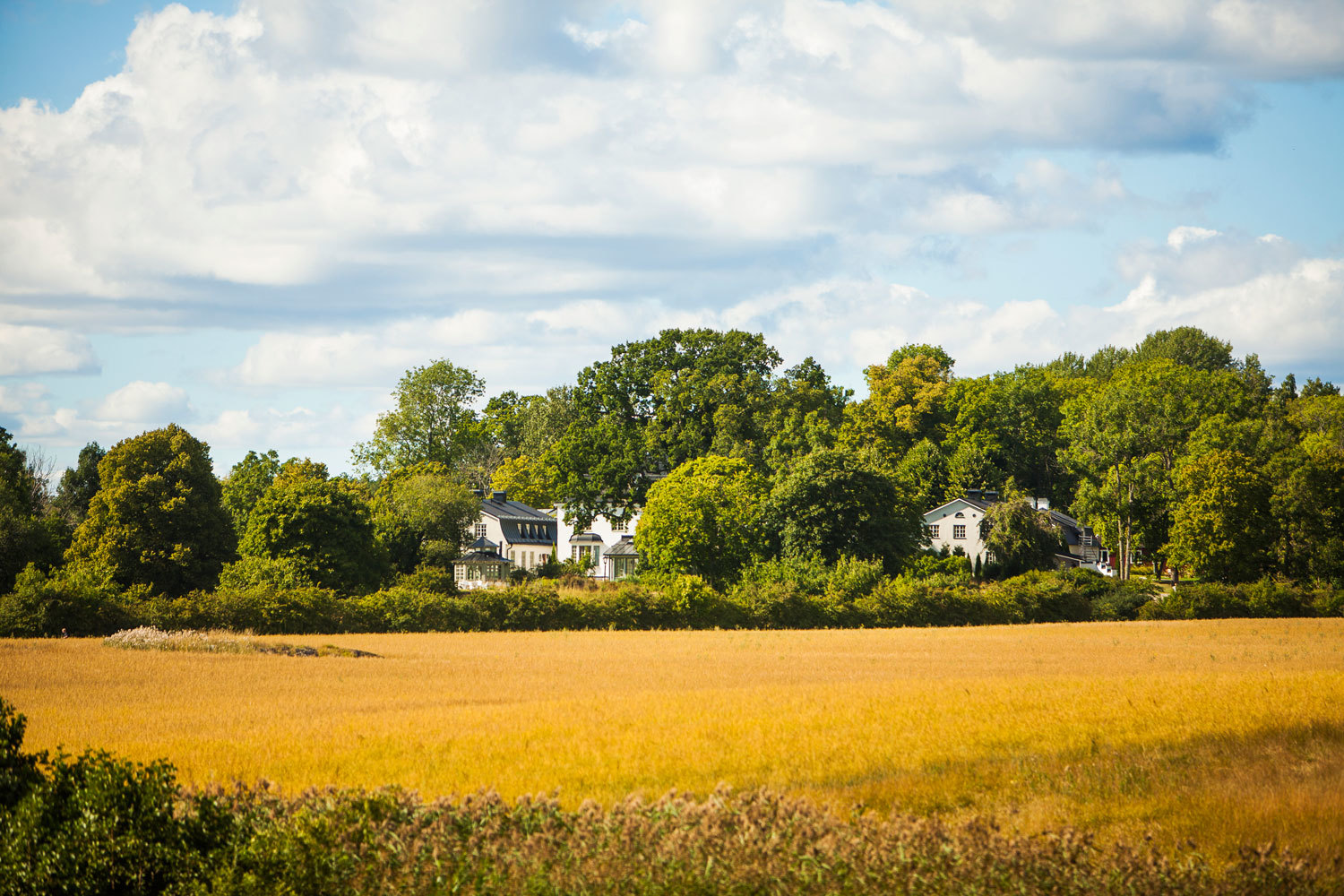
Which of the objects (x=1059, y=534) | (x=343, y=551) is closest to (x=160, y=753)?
(x=343, y=551)

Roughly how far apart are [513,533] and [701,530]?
38.2 meters

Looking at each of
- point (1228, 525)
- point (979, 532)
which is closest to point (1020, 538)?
point (979, 532)

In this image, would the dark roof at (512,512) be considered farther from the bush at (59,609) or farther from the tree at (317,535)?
the bush at (59,609)

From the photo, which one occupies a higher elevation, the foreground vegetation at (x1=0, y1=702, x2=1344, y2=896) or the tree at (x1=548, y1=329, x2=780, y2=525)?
the tree at (x1=548, y1=329, x2=780, y2=525)

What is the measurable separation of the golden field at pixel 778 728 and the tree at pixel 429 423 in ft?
243

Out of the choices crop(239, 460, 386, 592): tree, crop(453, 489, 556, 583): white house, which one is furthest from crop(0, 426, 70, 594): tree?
crop(453, 489, 556, 583): white house

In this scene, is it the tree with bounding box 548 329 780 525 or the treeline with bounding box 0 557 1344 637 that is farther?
the tree with bounding box 548 329 780 525

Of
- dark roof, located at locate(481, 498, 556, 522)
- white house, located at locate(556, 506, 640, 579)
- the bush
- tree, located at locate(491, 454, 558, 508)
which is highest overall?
tree, located at locate(491, 454, 558, 508)

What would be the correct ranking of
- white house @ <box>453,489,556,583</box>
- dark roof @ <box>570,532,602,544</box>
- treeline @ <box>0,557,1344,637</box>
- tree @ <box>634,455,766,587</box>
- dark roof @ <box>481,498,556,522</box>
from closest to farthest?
1. treeline @ <box>0,557,1344,637</box>
2. tree @ <box>634,455,766,587</box>
3. white house @ <box>453,489,556,583</box>
4. dark roof @ <box>481,498,556,522</box>
5. dark roof @ <box>570,532,602,544</box>

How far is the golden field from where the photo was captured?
1266 cm

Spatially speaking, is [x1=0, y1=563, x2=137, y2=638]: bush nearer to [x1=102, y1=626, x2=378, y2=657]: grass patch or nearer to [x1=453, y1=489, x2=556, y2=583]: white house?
[x1=102, y1=626, x2=378, y2=657]: grass patch

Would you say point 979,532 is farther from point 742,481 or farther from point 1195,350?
point 1195,350

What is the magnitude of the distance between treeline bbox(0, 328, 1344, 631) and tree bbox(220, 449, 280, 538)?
297mm

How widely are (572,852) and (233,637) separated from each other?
32.0 metres
